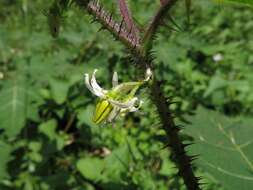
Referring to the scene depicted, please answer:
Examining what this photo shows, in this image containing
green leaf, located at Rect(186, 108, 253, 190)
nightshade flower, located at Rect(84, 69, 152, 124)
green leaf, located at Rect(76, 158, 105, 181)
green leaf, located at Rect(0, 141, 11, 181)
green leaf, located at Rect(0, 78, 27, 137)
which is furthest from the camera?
green leaf, located at Rect(0, 78, 27, 137)

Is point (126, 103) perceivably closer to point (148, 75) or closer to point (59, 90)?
point (148, 75)

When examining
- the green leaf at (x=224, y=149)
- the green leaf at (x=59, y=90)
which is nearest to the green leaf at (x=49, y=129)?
the green leaf at (x=59, y=90)

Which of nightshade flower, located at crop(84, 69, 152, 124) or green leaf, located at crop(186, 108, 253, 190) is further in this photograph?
green leaf, located at crop(186, 108, 253, 190)

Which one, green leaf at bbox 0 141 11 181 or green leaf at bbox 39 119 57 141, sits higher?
green leaf at bbox 39 119 57 141

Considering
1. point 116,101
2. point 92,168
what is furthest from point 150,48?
point 92,168

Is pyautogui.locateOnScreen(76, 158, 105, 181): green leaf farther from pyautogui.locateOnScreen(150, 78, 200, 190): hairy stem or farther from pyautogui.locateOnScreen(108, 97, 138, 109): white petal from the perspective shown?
pyautogui.locateOnScreen(108, 97, 138, 109): white petal

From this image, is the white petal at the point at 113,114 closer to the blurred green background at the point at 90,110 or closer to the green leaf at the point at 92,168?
the blurred green background at the point at 90,110

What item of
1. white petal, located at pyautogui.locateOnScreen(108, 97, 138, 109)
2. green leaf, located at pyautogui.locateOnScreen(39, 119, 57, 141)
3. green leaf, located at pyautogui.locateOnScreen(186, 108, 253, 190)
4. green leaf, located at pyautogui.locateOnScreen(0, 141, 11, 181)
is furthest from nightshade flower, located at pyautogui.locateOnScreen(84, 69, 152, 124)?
green leaf, located at pyautogui.locateOnScreen(39, 119, 57, 141)

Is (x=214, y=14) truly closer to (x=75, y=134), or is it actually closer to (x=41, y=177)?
(x=75, y=134)
